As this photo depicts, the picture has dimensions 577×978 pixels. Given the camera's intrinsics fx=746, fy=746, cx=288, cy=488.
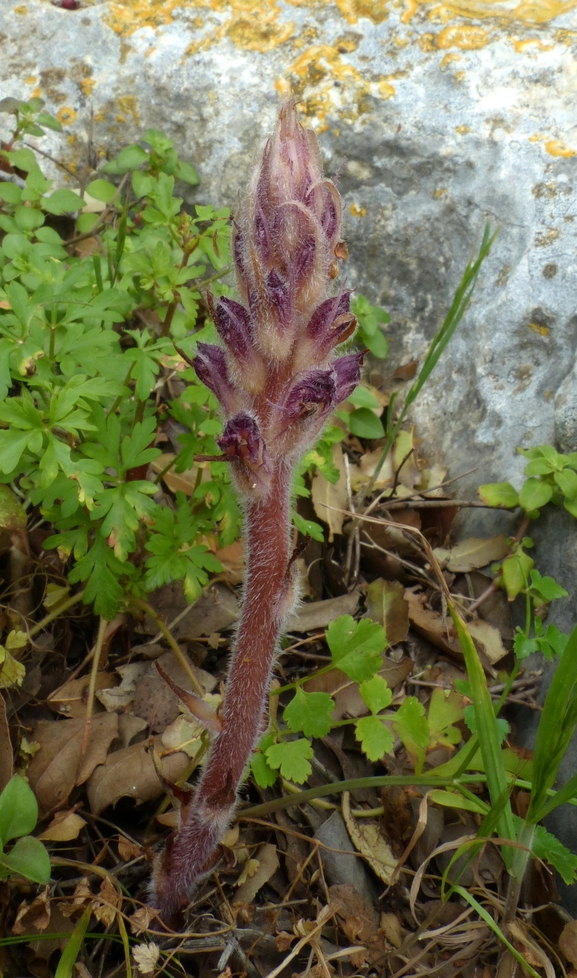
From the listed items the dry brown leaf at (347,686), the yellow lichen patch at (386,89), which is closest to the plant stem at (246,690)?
the dry brown leaf at (347,686)

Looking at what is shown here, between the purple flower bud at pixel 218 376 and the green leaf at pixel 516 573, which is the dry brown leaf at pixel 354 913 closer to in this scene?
the green leaf at pixel 516 573

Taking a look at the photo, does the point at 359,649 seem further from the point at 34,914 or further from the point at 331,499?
the point at 34,914

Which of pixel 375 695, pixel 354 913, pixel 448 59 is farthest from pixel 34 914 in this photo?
pixel 448 59

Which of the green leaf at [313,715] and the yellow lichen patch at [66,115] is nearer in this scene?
the green leaf at [313,715]

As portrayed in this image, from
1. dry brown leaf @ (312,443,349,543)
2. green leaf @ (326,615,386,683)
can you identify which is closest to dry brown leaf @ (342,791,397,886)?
green leaf @ (326,615,386,683)

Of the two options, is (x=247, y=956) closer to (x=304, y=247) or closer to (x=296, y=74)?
(x=304, y=247)

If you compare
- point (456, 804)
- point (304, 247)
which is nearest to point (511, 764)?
point (456, 804)
